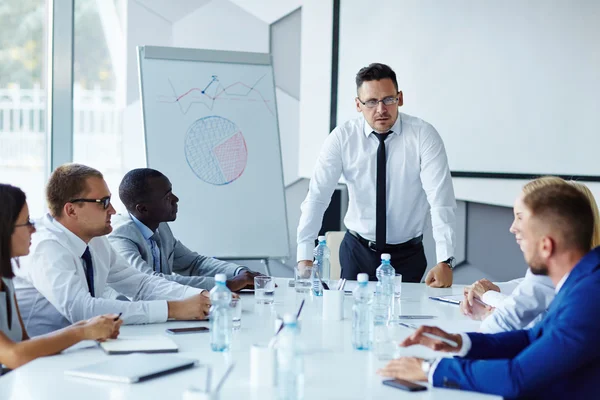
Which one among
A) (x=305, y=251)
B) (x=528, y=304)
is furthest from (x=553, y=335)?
(x=305, y=251)

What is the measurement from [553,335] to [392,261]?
6.48 ft

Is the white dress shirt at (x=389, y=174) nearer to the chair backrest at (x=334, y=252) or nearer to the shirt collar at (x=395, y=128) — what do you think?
the shirt collar at (x=395, y=128)

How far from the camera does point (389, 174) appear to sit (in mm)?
3641

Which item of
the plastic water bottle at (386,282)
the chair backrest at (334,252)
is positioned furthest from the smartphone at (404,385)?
the chair backrest at (334,252)

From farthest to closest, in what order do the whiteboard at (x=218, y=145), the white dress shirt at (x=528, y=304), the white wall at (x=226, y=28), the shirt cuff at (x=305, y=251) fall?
the white wall at (x=226, y=28) < the whiteboard at (x=218, y=145) < the shirt cuff at (x=305, y=251) < the white dress shirt at (x=528, y=304)

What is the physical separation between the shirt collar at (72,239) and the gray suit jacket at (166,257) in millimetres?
573

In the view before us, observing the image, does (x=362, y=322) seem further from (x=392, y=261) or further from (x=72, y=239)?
(x=392, y=261)

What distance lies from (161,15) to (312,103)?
1353mm

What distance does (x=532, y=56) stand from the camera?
4.64m

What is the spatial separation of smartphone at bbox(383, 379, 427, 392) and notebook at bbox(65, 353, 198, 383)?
52 cm

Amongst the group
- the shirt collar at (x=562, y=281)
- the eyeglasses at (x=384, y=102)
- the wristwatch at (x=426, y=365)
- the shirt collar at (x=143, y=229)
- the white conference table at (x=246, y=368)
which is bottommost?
the white conference table at (x=246, y=368)

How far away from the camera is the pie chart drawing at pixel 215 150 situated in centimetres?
447

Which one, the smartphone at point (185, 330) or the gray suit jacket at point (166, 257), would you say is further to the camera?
the gray suit jacket at point (166, 257)

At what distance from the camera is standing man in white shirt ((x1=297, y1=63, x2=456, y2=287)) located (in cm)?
350
